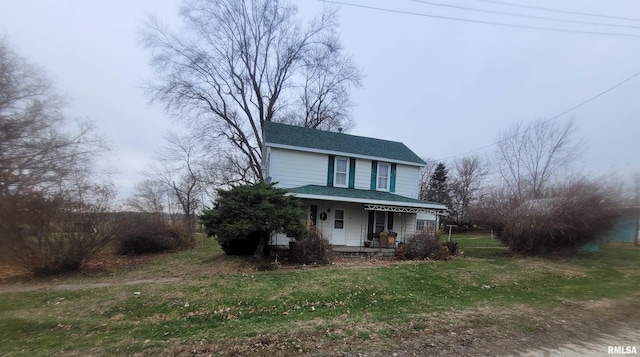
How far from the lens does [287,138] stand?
56.7 feet

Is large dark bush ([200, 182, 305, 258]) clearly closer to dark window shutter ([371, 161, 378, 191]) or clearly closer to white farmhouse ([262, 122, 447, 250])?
white farmhouse ([262, 122, 447, 250])

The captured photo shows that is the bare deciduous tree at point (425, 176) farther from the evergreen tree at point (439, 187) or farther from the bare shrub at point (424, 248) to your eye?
the bare shrub at point (424, 248)

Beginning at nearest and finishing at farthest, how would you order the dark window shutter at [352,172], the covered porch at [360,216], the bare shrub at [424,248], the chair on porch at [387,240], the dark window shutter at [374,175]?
the bare shrub at [424,248]
the covered porch at [360,216]
the chair on porch at [387,240]
the dark window shutter at [352,172]
the dark window shutter at [374,175]

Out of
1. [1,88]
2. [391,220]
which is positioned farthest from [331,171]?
[1,88]

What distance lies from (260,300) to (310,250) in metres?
4.88

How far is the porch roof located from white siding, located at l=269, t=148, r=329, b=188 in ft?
2.03

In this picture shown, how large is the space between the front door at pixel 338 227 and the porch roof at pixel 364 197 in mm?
1230

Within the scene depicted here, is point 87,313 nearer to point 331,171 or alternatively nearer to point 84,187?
point 84,187

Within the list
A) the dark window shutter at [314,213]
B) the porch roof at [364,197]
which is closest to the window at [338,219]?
the dark window shutter at [314,213]

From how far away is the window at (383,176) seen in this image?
738 inches

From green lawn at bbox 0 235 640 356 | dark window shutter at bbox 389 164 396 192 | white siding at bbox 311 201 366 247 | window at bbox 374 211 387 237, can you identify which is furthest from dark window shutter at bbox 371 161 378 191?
green lawn at bbox 0 235 640 356

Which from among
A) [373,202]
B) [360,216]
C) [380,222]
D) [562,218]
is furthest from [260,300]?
[562,218]

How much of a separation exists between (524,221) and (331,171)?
9.49 meters

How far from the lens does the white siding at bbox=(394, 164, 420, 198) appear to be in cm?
1919
